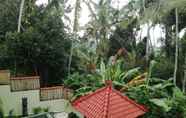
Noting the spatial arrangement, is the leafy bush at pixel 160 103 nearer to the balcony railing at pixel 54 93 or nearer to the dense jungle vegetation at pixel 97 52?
the dense jungle vegetation at pixel 97 52

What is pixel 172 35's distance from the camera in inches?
824

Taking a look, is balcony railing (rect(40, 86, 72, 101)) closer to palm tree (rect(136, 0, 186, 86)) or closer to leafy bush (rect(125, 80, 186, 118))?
leafy bush (rect(125, 80, 186, 118))

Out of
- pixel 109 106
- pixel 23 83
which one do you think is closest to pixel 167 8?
pixel 23 83

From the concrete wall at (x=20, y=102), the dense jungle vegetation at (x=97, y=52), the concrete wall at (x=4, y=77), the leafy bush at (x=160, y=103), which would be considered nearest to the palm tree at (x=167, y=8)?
the dense jungle vegetation at (x=97, y=52)

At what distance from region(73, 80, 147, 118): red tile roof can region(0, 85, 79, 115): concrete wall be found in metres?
5.89

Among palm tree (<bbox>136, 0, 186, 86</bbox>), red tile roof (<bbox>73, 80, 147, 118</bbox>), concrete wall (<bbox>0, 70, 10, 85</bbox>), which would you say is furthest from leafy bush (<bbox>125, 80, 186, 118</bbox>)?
concrete wall (<bbox>0, 70, 10, 85</bbox>)

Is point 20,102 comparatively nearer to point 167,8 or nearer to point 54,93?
point 54,93

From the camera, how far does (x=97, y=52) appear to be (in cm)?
2053

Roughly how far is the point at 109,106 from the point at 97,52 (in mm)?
13643

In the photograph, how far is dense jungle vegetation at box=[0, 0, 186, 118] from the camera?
520 inches

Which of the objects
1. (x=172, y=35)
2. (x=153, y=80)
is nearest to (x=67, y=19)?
(x=172, y=35)

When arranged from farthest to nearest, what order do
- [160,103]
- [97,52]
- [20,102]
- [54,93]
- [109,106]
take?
1. [97,52]
2. [54,93]
3. [20,102]
4. [160,103]
5. [109,106]

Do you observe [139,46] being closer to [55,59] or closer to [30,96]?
[55,59]

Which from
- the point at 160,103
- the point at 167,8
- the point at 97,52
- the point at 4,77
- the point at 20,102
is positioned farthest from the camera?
the point at 97,52
